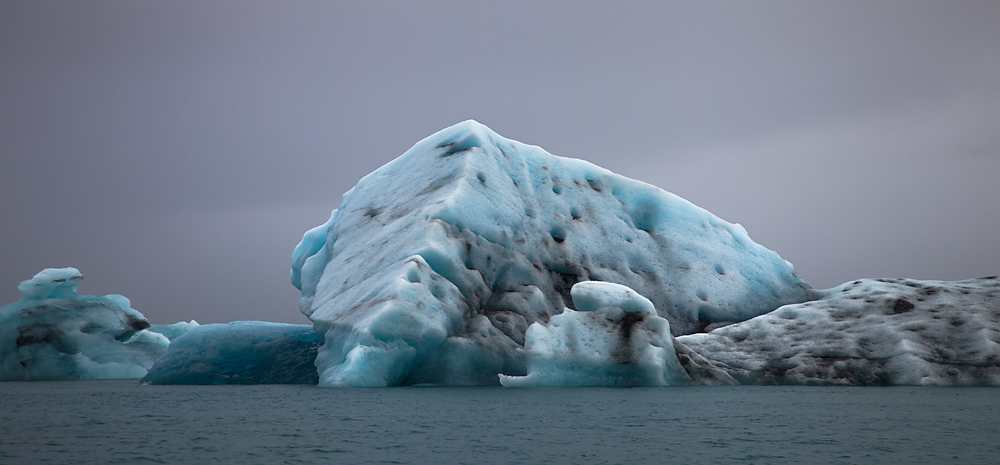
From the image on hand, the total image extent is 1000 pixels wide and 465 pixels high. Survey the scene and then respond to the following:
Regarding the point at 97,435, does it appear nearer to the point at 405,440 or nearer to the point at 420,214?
the point at 405,440

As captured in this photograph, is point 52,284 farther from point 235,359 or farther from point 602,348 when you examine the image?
point 602,348

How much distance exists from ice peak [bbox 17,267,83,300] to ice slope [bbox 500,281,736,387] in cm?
1697

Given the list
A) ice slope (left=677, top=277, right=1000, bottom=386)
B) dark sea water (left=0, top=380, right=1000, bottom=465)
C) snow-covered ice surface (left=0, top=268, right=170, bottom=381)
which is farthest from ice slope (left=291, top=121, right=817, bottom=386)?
snow-covered ice surface (left=0, top=268, right=170, bottom=381)

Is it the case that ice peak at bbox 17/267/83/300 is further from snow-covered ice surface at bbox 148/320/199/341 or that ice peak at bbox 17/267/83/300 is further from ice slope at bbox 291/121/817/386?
ice slope at bbox 291/121/817/386

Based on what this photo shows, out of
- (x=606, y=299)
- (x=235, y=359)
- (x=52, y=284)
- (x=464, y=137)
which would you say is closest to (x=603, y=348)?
(x=606, y=299)

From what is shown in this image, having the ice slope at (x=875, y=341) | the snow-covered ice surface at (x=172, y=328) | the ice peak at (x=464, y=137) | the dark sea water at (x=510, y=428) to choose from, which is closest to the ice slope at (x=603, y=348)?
the dark sea water at (x=510, y=428)

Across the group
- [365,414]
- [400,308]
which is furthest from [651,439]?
[400,308]

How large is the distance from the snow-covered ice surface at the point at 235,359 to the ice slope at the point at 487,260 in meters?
1.70

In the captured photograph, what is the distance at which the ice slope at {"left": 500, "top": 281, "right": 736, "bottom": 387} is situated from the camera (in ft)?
45.5

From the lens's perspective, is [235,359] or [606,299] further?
[235,359]

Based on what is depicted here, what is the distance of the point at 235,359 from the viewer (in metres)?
17.5

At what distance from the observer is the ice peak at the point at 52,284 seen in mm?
23031

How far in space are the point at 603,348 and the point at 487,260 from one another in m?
3.61

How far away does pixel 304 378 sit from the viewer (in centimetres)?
1689
